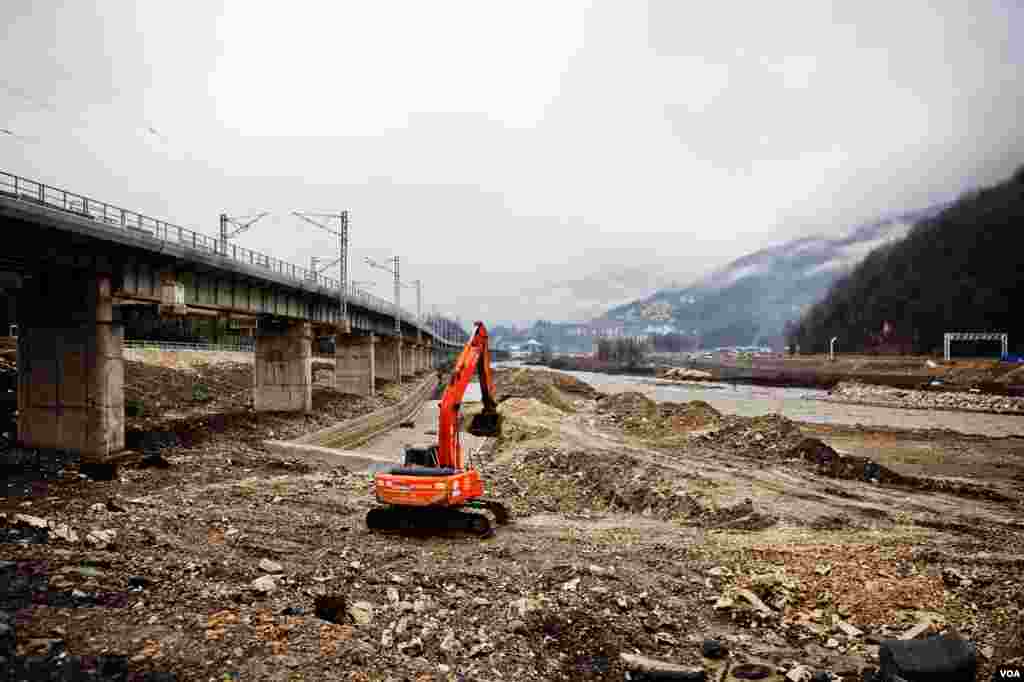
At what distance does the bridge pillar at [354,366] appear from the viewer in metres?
57.6

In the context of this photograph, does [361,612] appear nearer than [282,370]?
Yes

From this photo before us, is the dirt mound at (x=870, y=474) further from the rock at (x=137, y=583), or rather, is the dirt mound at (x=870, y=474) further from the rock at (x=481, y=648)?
the rock at (x=137, y=583)

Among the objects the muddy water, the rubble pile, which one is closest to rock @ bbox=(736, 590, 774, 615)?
the muddy water

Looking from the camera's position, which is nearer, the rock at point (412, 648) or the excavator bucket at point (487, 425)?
the rock at point (412, 648)

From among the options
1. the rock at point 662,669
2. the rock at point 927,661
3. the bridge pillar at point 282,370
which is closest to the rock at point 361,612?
the rock at point 662,669

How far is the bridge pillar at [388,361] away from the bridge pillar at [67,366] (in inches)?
2323

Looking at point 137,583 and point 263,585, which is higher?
point 137,583

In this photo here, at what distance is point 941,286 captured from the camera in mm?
146875

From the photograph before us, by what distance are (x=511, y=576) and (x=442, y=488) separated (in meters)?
2.75

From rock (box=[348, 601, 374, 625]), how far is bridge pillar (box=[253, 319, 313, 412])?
3278 centimetres

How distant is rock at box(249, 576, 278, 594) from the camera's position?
9.70 metres

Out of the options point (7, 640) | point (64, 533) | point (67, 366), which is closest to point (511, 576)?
point (7, 640)

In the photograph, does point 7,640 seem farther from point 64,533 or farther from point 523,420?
point 523,420

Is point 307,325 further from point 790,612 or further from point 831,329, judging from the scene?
point 831,329
